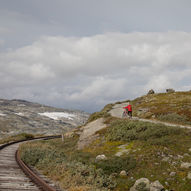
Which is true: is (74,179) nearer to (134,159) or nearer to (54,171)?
(54,171)

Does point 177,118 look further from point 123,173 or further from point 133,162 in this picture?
point 123,173

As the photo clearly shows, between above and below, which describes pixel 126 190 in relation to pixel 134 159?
below

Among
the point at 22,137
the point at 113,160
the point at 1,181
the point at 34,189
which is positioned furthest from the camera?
the point at 22,137

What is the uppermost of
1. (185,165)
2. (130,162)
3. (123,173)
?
(185,165)

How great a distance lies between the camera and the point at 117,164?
11.9m

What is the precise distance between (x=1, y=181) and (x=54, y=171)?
2724mm

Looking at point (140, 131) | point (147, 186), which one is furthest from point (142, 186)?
point (140, 131)

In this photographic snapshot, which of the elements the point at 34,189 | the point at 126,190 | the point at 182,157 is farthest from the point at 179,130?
the point at 34,189

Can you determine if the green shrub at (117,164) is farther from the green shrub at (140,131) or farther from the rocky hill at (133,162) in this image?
the green shrub at (140,131)

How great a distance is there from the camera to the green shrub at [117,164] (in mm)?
11588

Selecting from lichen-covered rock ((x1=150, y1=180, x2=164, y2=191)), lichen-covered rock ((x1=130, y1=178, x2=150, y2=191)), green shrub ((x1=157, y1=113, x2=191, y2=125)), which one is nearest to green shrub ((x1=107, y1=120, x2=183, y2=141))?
lichen-covered rock ((x1=130, y1=178, x2=150, y2=191))

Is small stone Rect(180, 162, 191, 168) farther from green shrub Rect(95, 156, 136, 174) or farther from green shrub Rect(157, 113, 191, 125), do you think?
green shrub Rect(157, 113, 191, 125)

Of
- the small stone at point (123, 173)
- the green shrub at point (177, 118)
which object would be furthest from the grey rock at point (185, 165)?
the green shrub at point (177, 118)

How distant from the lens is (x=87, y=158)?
14703mm
